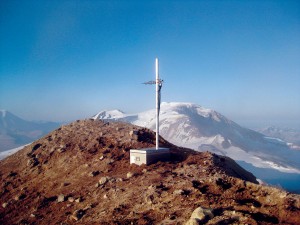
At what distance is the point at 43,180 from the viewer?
88.0ft

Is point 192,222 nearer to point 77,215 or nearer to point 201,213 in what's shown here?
point 201,213

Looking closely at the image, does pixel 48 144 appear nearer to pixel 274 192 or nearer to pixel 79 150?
pixel 79 150

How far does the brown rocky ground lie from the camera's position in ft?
49.9

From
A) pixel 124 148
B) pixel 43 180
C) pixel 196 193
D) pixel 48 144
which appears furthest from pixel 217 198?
pixel 48 144

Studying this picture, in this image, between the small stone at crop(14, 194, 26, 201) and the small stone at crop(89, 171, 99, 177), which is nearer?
the small stone at crop(14, 194, 26, 201)

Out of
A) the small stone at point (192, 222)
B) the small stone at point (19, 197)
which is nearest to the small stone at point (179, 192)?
the small stone at point (192, 222)

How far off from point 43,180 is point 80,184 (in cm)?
504

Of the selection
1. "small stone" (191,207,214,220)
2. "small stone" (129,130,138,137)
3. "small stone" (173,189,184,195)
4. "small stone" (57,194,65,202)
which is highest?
"small stone" (129,130,138,137)

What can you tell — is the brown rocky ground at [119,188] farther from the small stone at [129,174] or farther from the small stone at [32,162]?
the small stone at [32,162]

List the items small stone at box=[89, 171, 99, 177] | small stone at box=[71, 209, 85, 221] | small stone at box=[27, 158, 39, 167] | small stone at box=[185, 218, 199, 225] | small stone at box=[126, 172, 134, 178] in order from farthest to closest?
small stone at box=[27, 158, 39, 167]
small stone at box=[89, 171, 99, 177]
small stone at box=[126, 172, 134, 178]
small stone at box=[71, 209, 85, 221]
small stone at box=[185, 218, 199, 225]

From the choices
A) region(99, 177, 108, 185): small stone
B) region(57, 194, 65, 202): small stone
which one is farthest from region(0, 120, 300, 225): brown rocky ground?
region(99, 177, 108, 185): small stone

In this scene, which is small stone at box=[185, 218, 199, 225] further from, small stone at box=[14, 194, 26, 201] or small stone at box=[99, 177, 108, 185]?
small stone at box=[14, 194, 26, 201]

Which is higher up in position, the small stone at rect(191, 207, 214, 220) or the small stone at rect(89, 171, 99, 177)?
the small stone at rect(191, 207, 214, 220)

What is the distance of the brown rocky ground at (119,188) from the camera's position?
15.2m
